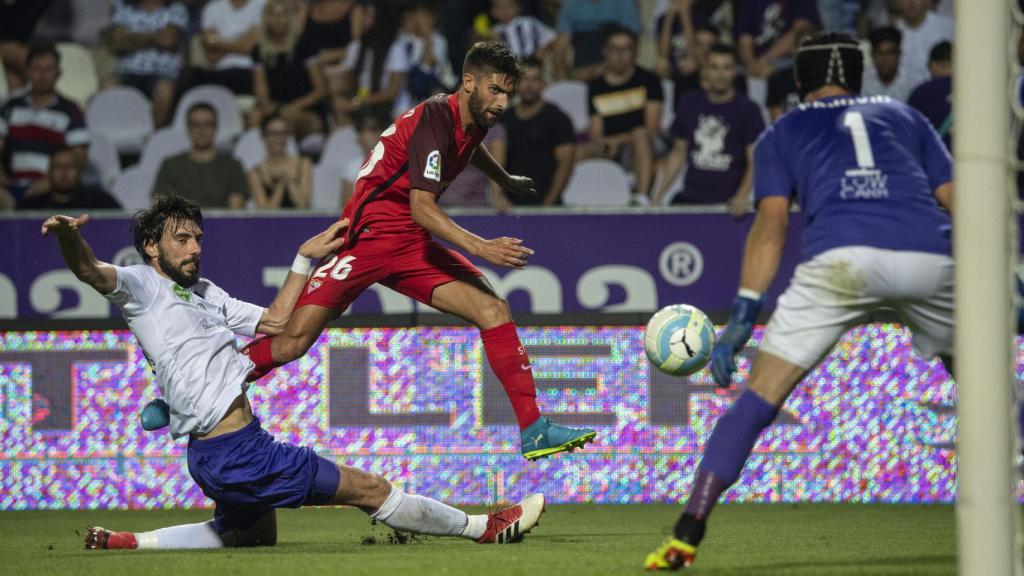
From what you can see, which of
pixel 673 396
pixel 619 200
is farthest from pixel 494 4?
pixel 673 396

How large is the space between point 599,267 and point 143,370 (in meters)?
3.78

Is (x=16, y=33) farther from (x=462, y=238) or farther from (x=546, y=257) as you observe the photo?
(x=462, y=238)

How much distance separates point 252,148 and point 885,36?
17.6 ft

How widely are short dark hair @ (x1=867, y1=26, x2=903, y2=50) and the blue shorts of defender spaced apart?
7.53 meters

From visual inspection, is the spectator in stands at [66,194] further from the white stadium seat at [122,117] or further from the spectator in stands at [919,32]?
the spectator in stands at [919,32]

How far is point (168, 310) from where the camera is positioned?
6.05 meters

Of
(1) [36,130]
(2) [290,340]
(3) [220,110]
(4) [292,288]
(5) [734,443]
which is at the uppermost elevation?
(3) [220,110]

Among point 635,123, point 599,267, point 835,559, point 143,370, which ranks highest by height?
point 635,123

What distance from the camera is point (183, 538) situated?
6258 millimetres

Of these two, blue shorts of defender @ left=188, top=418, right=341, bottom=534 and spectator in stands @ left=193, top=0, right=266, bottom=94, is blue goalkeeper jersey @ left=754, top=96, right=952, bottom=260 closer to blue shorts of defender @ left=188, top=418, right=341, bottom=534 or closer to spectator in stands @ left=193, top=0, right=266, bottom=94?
blue shorts of defender @ left=188, top=418, right=341, bottom=534

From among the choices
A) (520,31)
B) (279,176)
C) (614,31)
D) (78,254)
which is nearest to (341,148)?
(279,176)

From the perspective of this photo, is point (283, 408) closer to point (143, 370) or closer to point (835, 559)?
point (143, 370)

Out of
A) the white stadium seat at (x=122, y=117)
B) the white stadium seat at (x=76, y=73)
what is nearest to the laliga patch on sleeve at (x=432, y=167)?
the white stadium seat at (x=122, y=117)

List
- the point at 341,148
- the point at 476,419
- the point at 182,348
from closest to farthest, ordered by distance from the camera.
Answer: the point at 182,348
the point at 476,419
the point at 341,148
